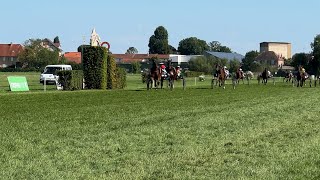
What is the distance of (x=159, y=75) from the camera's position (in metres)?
41.8

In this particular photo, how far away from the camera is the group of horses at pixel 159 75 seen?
41656 millimetres

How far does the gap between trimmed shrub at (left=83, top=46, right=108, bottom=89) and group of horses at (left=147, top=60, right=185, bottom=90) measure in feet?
10.3

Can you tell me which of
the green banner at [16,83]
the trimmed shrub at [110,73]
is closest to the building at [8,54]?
the trimmed shrub at [110,73]

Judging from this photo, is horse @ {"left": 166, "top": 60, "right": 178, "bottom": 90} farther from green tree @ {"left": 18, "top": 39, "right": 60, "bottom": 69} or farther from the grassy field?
green tree @ {"left": 18, "top": 39, "right": 60, "bottom": 69}

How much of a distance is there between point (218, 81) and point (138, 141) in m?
37.7

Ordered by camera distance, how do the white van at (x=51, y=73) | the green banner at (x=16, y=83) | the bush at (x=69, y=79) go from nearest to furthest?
the green banner at (x=16, y=83), the bush at (x=69, y=79), the white van at (x=51, y=73)

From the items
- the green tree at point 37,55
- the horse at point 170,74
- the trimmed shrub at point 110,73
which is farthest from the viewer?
the green tree at point 37,55

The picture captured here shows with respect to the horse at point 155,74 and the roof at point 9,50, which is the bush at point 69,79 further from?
the roof at point 9,50

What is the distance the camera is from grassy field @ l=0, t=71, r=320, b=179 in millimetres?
9016

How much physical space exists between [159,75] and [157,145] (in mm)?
30199

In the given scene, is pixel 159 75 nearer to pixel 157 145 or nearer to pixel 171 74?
pixel 171 74

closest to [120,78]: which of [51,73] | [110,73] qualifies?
[110,73]

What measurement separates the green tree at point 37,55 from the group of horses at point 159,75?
107272 millimetres

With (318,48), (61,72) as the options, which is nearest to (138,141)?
(61,72)
